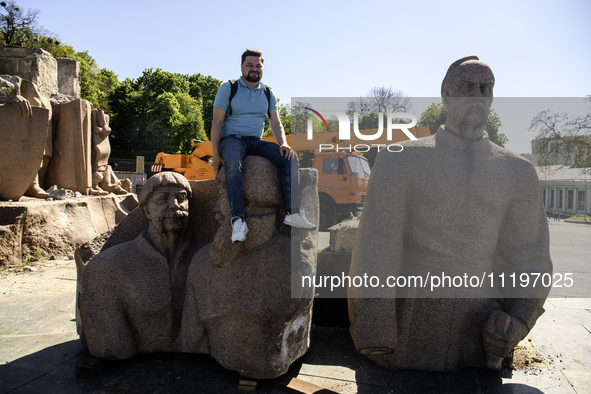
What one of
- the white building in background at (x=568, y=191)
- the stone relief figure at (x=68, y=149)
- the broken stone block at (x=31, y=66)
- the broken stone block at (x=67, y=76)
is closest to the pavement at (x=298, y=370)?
the stone relief figure at (x=68, y=149)

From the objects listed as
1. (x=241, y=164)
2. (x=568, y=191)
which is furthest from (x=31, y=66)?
(x=568, y=191)

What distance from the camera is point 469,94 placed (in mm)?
2754

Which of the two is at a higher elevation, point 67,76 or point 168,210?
point 67,76

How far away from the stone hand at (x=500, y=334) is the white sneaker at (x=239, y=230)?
1.56 meters

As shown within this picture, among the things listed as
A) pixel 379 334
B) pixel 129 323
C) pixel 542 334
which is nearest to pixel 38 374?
pixel 129 323

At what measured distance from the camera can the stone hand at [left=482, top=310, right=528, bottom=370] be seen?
8.68 feet

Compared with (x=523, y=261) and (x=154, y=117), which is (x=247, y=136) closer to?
(x=523, y=261)

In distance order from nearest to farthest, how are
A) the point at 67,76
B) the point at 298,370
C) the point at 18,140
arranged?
the point at 298,370 < the point at 18,140 < the point at 67,76

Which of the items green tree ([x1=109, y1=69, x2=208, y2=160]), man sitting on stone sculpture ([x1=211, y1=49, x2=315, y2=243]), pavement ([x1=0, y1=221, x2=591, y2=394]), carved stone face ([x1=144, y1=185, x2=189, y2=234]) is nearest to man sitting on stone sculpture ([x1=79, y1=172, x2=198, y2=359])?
carved stone face ([x1=144, y1=185, x2=189, y2=234])

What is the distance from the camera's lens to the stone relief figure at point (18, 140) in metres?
6.49

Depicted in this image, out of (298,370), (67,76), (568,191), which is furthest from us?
(568,191)

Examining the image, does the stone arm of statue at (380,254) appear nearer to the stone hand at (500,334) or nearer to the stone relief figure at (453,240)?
the stone relief figure at (453,240)

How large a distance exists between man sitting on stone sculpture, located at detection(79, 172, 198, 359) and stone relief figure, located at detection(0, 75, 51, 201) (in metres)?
4.56

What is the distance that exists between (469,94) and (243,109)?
1.45 m
